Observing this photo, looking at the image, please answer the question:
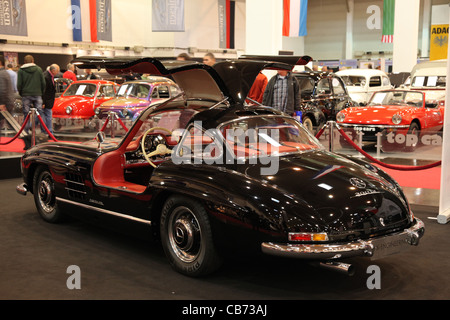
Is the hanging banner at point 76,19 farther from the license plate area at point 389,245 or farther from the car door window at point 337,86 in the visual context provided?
the license plate area at point 389,245

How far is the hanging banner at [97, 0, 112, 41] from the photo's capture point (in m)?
21.8

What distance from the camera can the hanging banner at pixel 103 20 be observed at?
71.4 ft

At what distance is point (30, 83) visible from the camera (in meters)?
12.3

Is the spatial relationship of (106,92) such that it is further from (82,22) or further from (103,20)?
(82,22)

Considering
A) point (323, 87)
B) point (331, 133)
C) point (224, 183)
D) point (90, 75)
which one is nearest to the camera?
point (224, 183)

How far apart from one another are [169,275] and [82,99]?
11846mm

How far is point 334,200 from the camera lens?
160 inches

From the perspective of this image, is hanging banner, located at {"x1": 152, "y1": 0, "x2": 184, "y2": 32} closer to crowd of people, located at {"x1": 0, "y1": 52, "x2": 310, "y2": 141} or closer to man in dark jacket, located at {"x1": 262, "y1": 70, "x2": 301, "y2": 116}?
crowd of people, located at {"x1": 0, "y1": 52, "x2": 310, "y2": 141}

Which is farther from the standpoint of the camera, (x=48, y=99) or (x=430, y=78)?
(x=430, y=78)

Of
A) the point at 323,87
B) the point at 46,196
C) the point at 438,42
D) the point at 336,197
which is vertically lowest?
the point at 46,196

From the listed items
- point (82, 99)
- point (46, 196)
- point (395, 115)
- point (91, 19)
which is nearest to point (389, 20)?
point (91, 19)

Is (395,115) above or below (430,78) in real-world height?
below

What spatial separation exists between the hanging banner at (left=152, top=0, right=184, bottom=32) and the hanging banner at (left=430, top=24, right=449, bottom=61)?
1310cm

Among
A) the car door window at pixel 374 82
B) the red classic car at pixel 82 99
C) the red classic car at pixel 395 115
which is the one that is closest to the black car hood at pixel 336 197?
the red classic car at pixel 395 115
